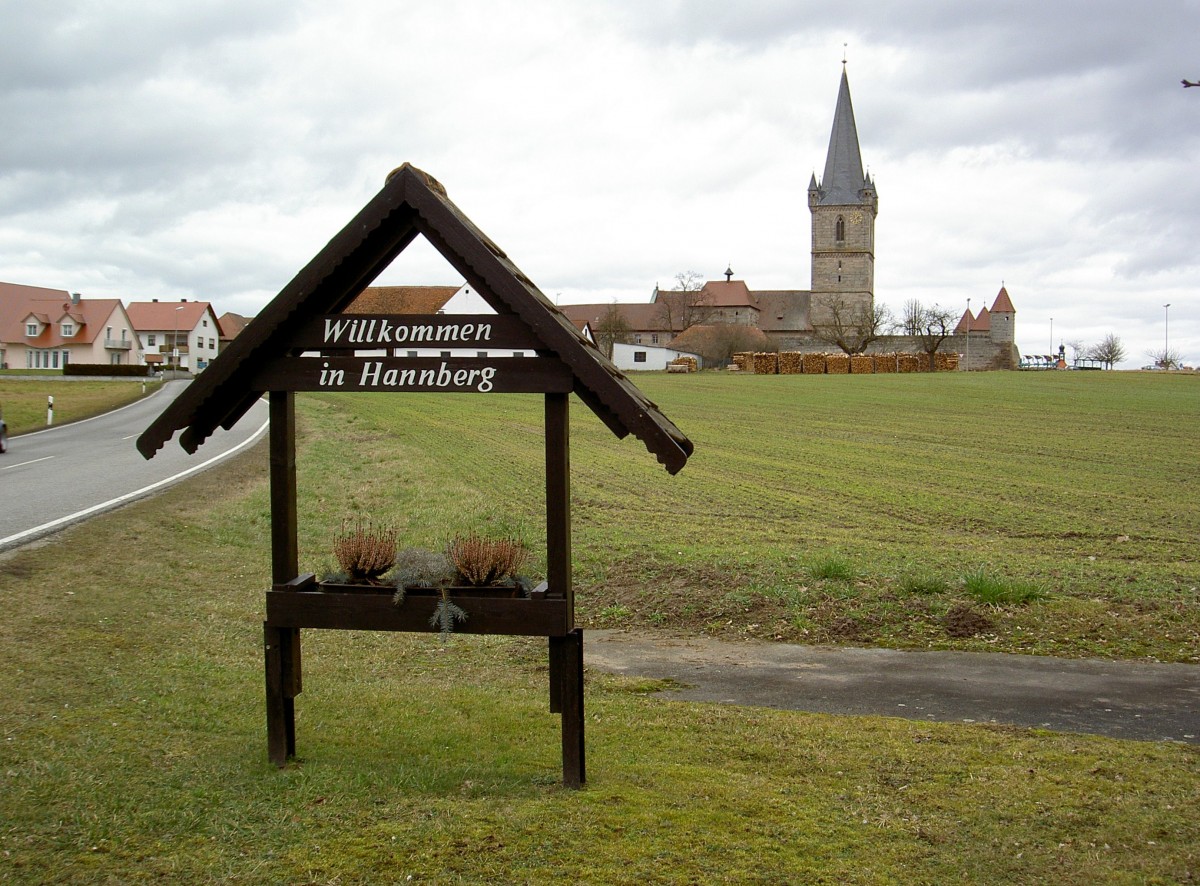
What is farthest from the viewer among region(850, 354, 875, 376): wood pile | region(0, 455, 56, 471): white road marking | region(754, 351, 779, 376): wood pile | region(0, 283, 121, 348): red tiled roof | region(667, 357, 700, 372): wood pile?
region(0, 283, 121, 348): red tiled roof

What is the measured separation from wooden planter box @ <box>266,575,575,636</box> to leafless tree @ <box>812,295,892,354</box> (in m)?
110

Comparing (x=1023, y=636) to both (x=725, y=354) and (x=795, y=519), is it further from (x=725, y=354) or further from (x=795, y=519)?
(x=725, y=354)

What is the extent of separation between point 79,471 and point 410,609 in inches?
731

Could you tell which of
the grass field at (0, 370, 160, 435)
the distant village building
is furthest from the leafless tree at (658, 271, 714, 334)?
the grass field at (0, 370, 160, 435)

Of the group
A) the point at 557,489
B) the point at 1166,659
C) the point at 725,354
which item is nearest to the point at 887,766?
the point at 557,489

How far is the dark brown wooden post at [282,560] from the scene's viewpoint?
6.39m

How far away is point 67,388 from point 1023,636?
6581 cm

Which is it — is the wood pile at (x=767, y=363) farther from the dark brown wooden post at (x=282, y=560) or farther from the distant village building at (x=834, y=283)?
the dark brown wooden post at (x=282, y=560)

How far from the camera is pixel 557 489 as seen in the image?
6.04 metres

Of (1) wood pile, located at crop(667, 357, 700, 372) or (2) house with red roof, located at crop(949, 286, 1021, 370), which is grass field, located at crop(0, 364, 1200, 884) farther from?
(2) house with red roof, located at crop(949, 286, 1021, 370)

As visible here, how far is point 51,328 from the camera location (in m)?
101

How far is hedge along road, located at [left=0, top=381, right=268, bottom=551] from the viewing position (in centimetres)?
1541

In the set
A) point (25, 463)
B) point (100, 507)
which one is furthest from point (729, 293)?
point (100, 507)

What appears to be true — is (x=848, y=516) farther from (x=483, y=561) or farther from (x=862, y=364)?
(x=862, y=364)
